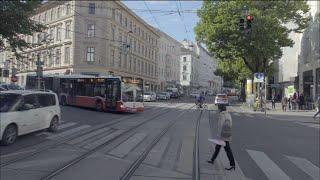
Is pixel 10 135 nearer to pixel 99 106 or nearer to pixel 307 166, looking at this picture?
pixel 307 166

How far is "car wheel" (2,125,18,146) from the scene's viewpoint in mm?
14242

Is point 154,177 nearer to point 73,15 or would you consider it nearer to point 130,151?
point 130,151

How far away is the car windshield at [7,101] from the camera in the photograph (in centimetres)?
1475

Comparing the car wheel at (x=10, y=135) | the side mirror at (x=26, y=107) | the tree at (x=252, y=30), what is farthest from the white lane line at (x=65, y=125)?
the tree at (x=252, y=30)

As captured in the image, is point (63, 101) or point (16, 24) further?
point (63, 101)

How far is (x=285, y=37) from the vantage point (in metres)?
43.2

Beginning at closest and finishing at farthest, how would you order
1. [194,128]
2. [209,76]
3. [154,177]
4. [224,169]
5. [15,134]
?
[154,177] → [224,169] → [15,134] → [194,128] → [209,76]

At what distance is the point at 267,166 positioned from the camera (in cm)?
1159

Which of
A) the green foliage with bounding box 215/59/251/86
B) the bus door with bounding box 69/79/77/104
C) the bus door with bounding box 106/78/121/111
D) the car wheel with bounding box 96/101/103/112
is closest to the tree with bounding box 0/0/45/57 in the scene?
the bus door with bounding box 106/78/121/111

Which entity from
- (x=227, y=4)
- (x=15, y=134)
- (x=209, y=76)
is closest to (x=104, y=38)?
(x=227, y=4)

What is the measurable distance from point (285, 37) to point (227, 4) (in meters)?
6.18

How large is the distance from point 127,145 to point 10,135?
3614mm

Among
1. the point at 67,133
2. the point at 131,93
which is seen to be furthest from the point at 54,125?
the point at 131,93

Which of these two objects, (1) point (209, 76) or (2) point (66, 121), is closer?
(2) point (66, 121)
